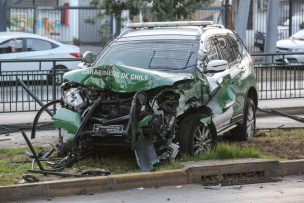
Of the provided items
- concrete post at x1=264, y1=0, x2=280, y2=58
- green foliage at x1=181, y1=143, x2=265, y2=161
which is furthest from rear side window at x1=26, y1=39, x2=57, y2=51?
green foliage at x1=181, y1=143, x2=265, y2=161

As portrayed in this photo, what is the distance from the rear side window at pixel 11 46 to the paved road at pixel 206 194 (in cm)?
1261

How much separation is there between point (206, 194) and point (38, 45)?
44.2ft

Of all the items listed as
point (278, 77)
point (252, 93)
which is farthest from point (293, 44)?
point (252, 93)

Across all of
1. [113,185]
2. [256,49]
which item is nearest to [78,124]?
[113,185]

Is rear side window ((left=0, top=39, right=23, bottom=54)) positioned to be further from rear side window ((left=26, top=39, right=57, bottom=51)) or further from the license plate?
the license plate

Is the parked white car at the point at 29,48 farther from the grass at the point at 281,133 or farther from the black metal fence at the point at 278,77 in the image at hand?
the grass at the point at 281,133

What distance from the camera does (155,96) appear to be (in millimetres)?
8648

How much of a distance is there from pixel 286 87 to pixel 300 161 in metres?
6.77

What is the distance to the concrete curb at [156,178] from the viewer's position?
7.64 metres

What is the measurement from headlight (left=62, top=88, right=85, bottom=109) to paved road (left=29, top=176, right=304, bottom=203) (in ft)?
4.85

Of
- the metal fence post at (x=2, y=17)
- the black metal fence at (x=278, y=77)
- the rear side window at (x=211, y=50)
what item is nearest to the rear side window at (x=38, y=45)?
the metal fence post at (x=2, y=17)

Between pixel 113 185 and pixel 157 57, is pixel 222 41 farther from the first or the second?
pixel 113 185

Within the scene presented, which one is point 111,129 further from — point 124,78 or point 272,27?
point 272,27

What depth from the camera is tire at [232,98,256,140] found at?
11.0 metres
